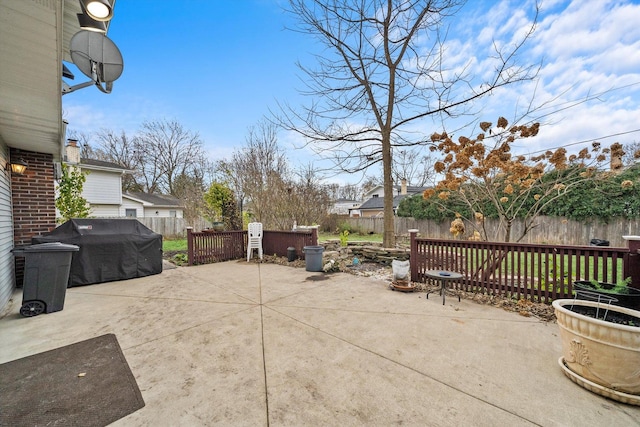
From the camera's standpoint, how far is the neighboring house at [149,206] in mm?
17844

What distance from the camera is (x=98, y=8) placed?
1873mm

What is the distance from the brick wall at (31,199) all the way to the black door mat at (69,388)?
403 centimetres

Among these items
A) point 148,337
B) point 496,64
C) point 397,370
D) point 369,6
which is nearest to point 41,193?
point 148,337

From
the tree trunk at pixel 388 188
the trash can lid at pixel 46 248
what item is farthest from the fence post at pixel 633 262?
the trash can lid at pixel 46 248

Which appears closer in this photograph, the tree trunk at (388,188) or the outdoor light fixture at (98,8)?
the outdoor light fixture at (98,8)

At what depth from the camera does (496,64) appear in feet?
18.0

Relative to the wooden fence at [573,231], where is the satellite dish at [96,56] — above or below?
above

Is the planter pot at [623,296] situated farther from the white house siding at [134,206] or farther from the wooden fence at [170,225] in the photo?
the white house siding at [134,206]

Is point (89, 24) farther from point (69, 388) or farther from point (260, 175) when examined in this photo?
point (260, 175)

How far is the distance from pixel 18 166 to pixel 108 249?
7.19 ft

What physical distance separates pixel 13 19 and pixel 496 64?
7.31 metres

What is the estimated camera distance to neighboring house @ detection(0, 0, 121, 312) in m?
1.85

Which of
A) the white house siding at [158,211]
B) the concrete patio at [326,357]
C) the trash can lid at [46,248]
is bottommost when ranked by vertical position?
the concrete patio at [326,357]

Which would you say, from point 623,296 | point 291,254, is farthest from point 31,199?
point 623,296
